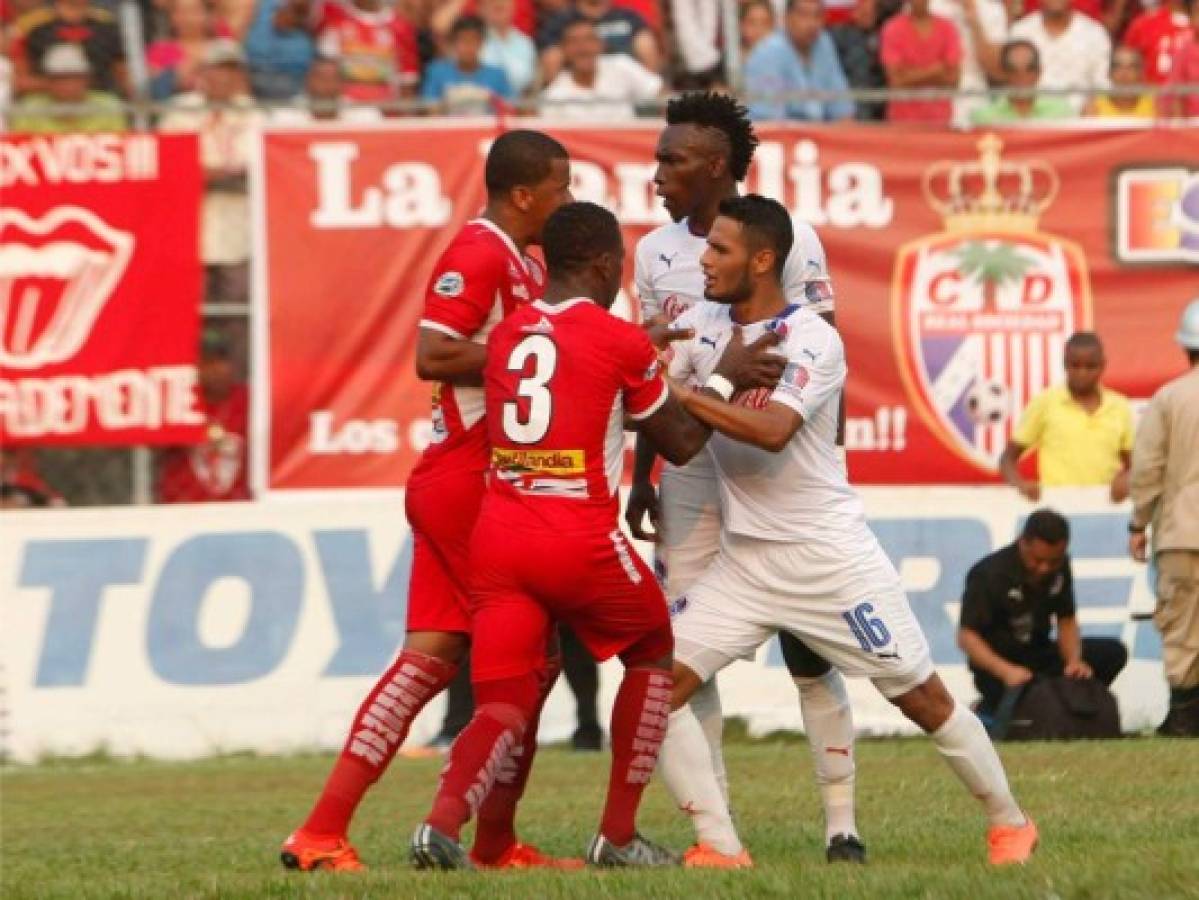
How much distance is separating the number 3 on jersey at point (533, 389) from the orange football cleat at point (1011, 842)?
6.40 ft

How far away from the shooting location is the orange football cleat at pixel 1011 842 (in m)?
8.69

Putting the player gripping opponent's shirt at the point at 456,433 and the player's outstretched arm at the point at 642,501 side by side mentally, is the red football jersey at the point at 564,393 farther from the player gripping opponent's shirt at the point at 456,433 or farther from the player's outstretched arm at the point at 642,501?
the player's outstretched arm at the point at 642,501

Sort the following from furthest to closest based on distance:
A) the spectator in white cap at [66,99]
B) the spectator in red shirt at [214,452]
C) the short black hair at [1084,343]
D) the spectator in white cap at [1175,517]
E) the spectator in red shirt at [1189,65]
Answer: the spectator in red shirt at [1189,65]
the spectator in white cap at [66,99]
the spectator in red shirt at [214,452]
the short black hair at [1084,343]
the spectator in white cap at [1175,517]

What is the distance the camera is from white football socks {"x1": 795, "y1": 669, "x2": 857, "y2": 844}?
9055mm

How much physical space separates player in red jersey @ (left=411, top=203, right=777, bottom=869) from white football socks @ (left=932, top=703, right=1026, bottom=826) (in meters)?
1.02

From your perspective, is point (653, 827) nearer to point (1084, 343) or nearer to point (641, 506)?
point (641, 506)

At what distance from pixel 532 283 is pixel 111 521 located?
756 centimetres

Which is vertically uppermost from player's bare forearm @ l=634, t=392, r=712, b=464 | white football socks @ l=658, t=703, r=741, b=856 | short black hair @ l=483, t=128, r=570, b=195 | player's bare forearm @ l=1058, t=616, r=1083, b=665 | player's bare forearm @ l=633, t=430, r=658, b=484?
short black hair @ l=483, t=128, r=570, b=195

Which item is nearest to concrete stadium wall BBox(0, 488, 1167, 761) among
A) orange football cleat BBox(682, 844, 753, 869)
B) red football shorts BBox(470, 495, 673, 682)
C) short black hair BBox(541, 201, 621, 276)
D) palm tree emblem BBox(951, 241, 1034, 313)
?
palm tree emblem BBox(951, 241, 1034, 313)

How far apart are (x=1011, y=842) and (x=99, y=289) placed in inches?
362

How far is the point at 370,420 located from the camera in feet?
54.7

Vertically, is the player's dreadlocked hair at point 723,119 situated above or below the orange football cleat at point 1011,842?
above

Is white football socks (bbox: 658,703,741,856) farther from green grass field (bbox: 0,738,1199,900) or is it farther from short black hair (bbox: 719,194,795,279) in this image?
short black hair (bbox: 719,194,795,279)

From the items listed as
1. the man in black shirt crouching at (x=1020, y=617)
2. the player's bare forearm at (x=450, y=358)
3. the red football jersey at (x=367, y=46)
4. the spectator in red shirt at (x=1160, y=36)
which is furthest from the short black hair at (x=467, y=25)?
the player's bare forearm at (x=450, y=358)
